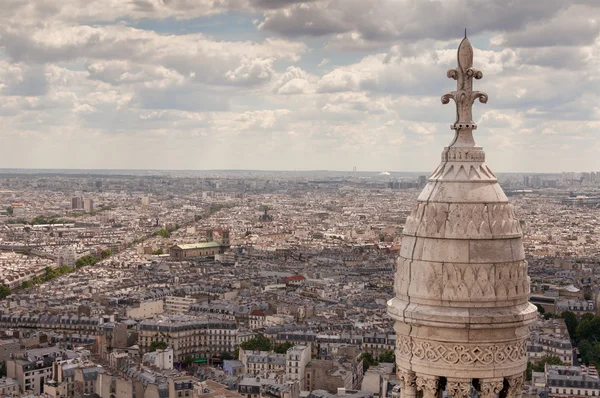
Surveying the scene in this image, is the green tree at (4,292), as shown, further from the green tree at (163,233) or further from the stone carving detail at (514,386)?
the stone carving detail at (514,386)

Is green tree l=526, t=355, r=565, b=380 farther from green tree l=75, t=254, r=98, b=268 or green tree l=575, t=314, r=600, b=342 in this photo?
green tree l=75, t=254, r=98, b=268

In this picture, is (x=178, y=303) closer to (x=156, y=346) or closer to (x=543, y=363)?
(x=156, y=346)

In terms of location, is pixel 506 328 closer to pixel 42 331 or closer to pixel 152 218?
pixel 42 331

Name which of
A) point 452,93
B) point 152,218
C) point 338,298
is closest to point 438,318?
point 452,93

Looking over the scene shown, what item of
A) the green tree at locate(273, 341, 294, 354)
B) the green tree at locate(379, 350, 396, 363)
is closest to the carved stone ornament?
the green tree at locate(379, 350, 396, 363)

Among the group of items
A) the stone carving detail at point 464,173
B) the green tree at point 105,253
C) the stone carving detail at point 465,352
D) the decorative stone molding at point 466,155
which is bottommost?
the green tree at point 105,253

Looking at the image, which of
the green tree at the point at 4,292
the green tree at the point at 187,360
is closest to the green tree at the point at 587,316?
the green tree at the point at 187,360
